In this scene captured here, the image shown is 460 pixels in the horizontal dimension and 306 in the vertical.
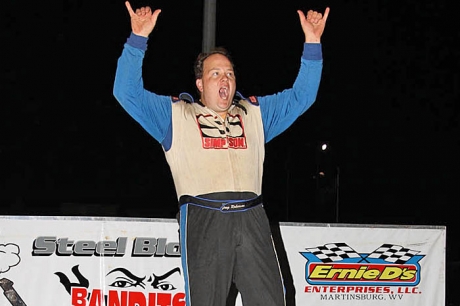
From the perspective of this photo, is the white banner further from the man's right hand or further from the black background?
the black background

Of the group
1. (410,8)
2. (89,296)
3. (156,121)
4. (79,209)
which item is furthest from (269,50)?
(156,121)

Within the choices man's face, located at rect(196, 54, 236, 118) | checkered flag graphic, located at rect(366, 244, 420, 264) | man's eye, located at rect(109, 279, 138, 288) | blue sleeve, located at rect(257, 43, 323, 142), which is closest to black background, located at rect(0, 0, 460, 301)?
checkered flag graphic, located at rect(366, 244, 420, 264)

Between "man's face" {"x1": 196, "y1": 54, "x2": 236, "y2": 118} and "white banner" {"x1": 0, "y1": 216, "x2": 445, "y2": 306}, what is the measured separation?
87.1 inches

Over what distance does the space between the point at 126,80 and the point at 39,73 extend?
68.9 ft

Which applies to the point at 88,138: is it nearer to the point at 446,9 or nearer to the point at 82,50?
the point at 82,50

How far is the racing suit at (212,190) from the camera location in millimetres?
4059

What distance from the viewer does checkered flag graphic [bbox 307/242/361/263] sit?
21.7 feet

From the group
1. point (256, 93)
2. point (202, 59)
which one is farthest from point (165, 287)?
point (256, 93)

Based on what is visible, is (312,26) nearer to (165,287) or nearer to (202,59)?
(202,59)

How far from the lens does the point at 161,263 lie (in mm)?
6375

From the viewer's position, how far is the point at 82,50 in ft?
79.9

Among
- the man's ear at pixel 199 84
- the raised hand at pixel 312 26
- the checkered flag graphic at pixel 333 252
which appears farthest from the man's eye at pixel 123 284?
the raised hand at pixel 312 26

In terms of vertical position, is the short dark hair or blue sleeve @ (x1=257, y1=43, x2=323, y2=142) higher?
the short dark hair

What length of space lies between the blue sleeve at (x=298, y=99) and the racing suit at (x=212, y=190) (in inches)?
6.7
